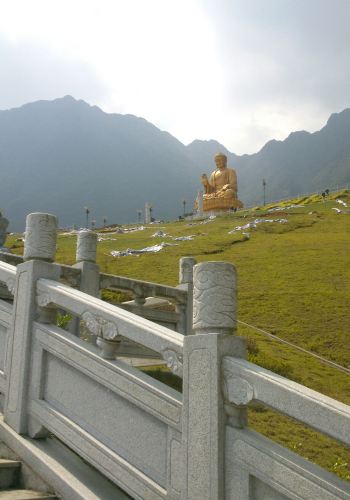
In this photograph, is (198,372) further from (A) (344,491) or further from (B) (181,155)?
(B) (181,155)

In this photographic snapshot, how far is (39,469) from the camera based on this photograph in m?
4.20

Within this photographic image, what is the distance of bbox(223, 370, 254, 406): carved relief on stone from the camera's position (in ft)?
10.7

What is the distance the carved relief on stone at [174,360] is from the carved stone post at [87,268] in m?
5.09

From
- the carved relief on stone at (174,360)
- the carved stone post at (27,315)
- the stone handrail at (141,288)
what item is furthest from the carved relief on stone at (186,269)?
the carved relief on stone at (174,360)

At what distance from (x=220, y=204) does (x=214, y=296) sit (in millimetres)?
47000

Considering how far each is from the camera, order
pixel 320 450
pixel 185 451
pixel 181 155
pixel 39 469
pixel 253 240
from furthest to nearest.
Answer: pixel 181 155
pixel 253 240
pixel 320 450
pixel 39 469
pixel 185 451

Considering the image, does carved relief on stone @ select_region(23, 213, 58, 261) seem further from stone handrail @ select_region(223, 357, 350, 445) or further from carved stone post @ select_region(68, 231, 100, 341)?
carved stone post @ select_region(68, 231, 100, 341)

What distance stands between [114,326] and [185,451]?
1.22 meters

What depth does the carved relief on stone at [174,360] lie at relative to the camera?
146 inches

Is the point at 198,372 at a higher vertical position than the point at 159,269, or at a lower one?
lower

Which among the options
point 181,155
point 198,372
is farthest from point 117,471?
point 181,155

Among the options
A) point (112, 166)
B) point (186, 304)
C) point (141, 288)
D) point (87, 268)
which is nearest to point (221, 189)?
point (186, 304)

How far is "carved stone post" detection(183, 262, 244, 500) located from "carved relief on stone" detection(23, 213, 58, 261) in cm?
207

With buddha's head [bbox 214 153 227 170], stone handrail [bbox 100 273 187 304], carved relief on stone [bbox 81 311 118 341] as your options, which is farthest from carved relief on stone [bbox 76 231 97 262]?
buddha's head [bbox 214 153 227 170]
